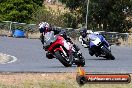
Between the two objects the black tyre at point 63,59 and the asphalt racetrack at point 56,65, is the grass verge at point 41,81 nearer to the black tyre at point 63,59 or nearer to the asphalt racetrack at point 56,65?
the asphalt racetrack at point 56,65

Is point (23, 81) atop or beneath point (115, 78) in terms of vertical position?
beneath

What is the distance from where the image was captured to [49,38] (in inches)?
677

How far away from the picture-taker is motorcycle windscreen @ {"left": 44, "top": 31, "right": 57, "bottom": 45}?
675 inches

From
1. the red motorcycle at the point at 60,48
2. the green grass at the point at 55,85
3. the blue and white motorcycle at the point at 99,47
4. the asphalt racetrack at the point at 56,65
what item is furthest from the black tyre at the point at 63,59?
the green grass at the point at 55,85

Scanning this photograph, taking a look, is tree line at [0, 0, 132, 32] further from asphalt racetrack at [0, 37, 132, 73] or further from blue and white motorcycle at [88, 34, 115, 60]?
blue and white motorcycle at [88, 34, 115, 60]

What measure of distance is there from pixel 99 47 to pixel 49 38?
18.6ft

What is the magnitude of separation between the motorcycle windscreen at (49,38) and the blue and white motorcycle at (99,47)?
5.33 meters

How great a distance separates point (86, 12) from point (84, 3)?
5.01ft

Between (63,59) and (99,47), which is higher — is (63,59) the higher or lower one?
the higher one

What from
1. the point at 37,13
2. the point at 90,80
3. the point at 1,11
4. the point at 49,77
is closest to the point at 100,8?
the point at 37,13

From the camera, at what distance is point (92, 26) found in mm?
51156

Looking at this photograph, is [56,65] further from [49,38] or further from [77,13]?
[77,13]

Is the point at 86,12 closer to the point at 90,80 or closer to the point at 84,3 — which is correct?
the point at 84,3

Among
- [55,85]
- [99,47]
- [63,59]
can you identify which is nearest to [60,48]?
[63,59]
